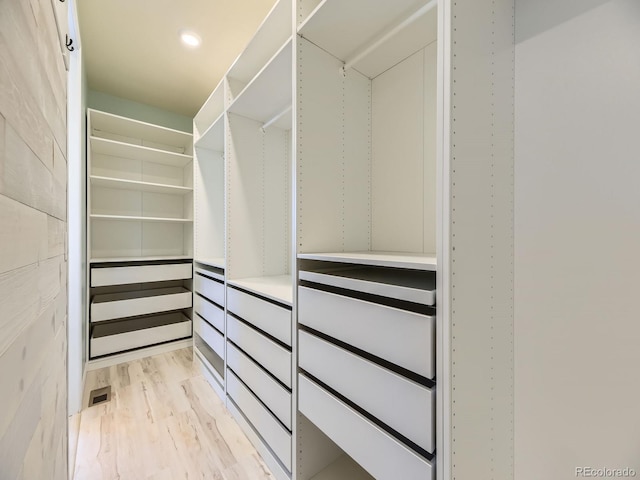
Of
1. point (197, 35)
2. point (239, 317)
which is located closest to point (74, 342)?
point (239, 317)

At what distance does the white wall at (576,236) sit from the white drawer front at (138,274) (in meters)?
2.89

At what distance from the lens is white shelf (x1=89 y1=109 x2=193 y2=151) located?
262 centimetres

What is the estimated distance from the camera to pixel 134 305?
2719 mm

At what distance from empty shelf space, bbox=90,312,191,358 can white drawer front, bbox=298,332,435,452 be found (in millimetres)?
2316

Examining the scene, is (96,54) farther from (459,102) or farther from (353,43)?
(459,102)

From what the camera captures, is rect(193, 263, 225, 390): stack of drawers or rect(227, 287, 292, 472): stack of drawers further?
rect(193, 263, 225, 390): stack of drawers

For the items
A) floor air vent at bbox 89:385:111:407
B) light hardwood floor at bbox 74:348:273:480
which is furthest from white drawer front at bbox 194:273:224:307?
floor air vent at bbox 89:385:111:407

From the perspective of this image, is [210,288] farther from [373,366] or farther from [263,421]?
[373,366]

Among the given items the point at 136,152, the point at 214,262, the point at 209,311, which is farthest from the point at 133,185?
the point at 209,311

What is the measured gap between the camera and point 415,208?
134cm

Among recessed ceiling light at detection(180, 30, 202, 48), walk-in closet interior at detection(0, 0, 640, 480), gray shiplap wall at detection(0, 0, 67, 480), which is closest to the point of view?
gray shiplap wall at detection(0, 0, 67, 480)

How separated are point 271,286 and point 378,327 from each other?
2.98 ft

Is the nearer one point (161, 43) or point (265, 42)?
point (265, 42)

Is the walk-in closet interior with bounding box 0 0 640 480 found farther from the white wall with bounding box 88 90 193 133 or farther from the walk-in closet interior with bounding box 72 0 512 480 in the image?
the white wall with bounding box 88 90 193 133
